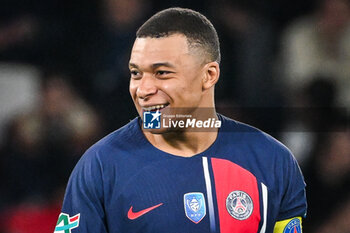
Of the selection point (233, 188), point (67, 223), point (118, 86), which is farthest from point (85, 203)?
point (118, 86)

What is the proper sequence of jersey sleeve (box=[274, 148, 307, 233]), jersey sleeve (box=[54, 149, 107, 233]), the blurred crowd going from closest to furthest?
1. jersey sleeve (box=[54, 149, 107, 233])
2. jersey sleeve (box=[274, 148, 307, 233])
3. the blurred crowd

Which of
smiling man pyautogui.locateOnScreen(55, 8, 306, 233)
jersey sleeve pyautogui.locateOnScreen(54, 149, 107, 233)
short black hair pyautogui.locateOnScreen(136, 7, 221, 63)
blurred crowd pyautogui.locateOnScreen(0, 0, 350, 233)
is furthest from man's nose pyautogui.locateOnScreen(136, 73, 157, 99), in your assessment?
blurred crowd pyautogui.locateOnScreen(0, 0, 350, 233)

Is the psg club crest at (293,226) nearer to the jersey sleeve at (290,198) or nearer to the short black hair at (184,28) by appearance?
the jersey sleeve at (290,198)

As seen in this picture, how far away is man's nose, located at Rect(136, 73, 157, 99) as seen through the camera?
240 centimetres

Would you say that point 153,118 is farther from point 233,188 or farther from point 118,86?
point 118,86

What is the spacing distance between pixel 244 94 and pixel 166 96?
1.49m

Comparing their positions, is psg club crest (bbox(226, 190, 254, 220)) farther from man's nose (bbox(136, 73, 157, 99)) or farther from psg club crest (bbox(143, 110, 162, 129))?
man's nose (bbox(136, 73, 157, 99))

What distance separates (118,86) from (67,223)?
1597 mm

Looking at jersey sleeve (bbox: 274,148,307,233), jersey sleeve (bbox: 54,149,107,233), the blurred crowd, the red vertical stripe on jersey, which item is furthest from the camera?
the blurred crowd

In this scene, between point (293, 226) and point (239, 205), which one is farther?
point (293, 226)

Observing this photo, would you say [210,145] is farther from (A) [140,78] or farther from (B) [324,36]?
(B) [324,36]

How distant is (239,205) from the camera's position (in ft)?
8.23

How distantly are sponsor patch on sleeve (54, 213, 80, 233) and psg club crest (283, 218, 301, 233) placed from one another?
0.86 metres

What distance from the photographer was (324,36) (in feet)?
13.4
